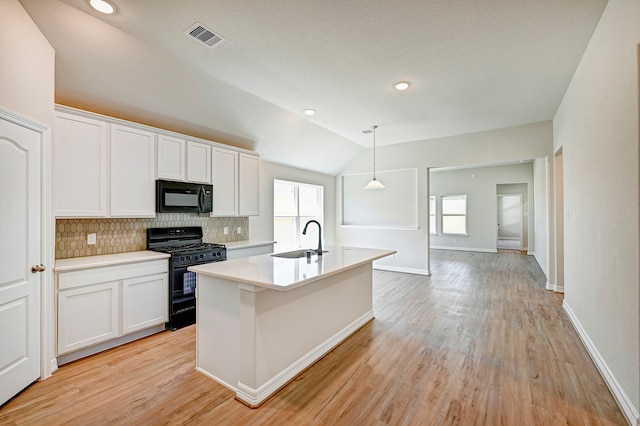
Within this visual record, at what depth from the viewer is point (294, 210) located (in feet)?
21.2

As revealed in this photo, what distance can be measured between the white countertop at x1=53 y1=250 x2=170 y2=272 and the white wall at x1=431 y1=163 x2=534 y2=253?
9607 millimetres

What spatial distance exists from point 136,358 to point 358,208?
5660 millimetres

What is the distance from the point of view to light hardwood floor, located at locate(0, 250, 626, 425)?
1909 mm

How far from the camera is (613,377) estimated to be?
2174 mm

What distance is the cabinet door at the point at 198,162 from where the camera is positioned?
3832 millimetres

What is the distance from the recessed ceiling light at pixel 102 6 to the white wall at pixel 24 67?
0.50 meters

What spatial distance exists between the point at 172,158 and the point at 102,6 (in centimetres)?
172

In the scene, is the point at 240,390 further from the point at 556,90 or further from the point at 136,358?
the point at 556,90

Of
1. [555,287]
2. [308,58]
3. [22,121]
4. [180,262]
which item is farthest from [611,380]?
[22,121]

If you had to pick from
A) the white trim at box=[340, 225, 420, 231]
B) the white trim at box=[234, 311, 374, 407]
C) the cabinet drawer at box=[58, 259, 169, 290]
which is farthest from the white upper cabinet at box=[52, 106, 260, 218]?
the white trim at box=[340, 225, 420, 231]

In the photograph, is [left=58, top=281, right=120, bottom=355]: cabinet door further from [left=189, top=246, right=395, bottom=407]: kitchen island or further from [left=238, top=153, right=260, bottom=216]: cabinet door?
[left=238, top=153, right=260, bottom=216]: cabinet door

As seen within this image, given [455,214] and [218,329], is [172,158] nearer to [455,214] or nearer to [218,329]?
[218,329]

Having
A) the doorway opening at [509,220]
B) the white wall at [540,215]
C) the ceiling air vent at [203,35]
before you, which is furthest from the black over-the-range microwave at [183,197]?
the doorway opening at [509,220]

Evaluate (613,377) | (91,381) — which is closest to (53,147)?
(91,381)
